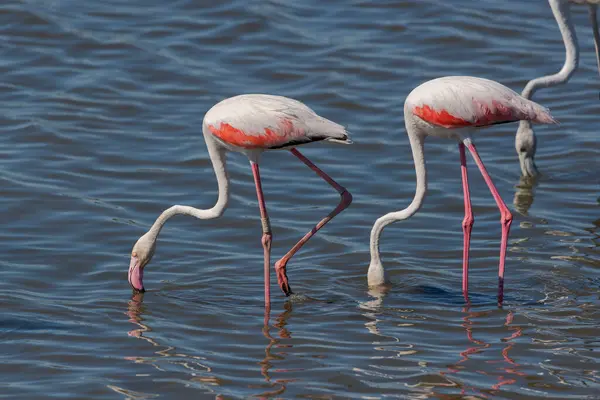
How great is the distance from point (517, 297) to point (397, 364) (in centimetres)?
155

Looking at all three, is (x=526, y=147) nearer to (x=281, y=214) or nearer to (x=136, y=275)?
(x=281, y=214)

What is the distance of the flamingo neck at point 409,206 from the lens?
8.38 metres

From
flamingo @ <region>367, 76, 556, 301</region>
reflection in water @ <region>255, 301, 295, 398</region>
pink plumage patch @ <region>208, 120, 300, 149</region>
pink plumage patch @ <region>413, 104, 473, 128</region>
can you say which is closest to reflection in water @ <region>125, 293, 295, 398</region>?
reflection in water @ <region>255, 301, 295, 398</region>

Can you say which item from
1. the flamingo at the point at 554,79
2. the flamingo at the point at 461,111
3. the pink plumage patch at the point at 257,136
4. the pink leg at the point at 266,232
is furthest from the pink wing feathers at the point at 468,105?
the flamingo at the point at 554,79

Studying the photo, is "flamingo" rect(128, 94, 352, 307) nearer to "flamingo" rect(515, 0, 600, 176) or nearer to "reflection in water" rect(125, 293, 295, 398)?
"reflection in water" rect(125, 293, 295, 398)

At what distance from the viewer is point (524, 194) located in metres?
11.0

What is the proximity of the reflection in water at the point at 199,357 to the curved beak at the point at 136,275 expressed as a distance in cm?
10

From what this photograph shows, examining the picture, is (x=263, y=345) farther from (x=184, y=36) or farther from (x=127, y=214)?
(x=184, y=36)

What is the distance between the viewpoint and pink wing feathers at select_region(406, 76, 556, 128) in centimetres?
808

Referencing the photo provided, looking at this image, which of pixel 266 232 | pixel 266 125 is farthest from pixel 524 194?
pixel 266 125

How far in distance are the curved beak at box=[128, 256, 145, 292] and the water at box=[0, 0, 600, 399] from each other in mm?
99

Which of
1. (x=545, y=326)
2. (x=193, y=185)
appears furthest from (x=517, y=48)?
(x=545, y=326)

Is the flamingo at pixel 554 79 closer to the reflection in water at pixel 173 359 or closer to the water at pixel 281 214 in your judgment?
the water at pixel 281 214

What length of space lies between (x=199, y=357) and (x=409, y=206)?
1.93m
